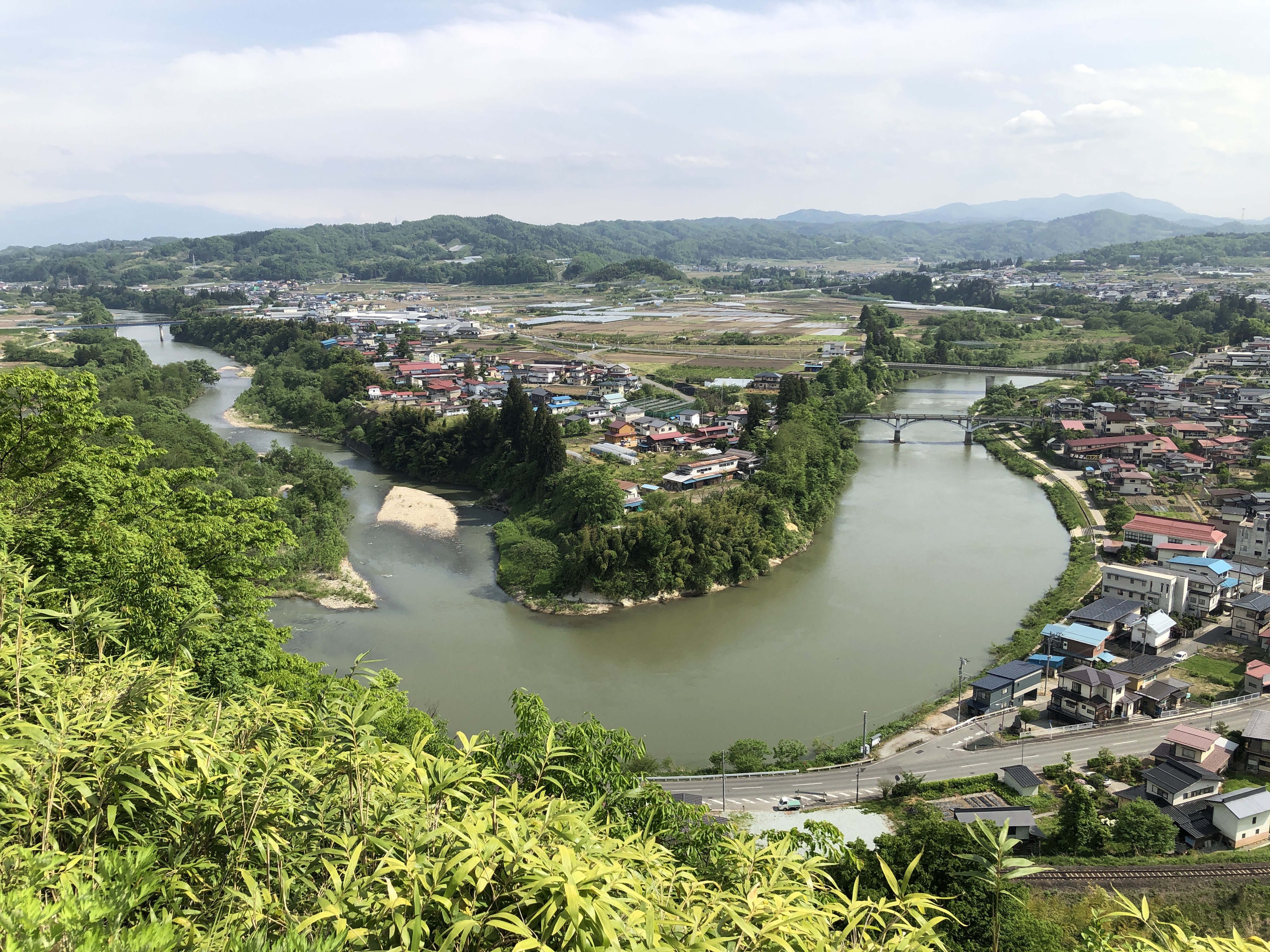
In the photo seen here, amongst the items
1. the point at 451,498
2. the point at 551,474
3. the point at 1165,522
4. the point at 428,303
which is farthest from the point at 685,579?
the point at 428,303

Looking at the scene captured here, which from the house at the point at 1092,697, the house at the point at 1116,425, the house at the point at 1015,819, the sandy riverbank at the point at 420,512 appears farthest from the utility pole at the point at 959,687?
the house at the point at 1116,425

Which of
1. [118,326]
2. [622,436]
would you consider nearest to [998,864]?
[622,436]

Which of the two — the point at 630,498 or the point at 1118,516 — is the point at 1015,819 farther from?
the point at 1118,516

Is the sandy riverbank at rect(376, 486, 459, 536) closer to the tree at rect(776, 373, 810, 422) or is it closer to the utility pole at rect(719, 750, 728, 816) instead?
the tree at rect(776, 373, 810, 422)

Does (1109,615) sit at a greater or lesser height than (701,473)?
lesser

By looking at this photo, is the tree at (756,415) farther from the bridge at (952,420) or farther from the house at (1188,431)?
the house at (1188,431)

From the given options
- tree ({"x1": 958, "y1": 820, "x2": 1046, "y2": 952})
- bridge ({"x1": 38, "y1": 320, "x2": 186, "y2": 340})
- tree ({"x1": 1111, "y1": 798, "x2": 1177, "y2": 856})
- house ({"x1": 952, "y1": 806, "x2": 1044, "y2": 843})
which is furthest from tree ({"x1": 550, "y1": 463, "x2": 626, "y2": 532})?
bridge ({"x1": 38, "y1": 320, "x2": 186, "y2": 340})
